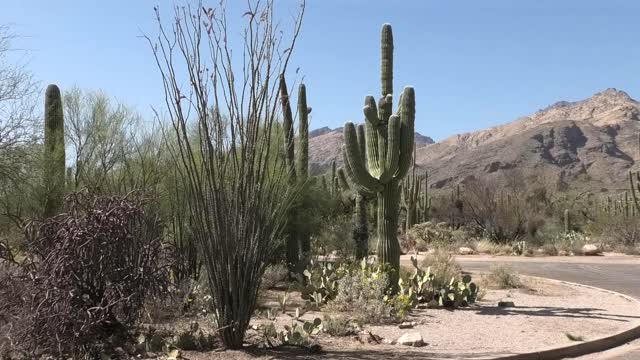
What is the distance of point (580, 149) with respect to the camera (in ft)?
336

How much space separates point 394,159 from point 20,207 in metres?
9.58

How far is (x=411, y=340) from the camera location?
9.20 m

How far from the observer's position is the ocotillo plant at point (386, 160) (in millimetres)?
13562

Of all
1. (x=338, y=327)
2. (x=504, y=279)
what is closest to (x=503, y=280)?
(x=504, y=279)

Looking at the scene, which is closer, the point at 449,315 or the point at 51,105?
the point at 449,315

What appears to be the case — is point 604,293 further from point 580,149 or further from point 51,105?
point 580,149

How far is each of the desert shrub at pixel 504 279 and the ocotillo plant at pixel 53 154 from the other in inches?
441

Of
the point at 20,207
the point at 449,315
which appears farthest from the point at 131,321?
the point at 20,207

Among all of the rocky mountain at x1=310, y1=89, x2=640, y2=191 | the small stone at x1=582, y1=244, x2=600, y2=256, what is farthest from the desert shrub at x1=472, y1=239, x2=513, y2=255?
the rocky mountain at x1=310, y1=89, x2=640, y2=191

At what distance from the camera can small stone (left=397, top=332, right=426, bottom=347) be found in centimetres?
919

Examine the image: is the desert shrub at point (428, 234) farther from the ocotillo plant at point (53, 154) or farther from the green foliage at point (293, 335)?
the green foliage at point (293, 335)

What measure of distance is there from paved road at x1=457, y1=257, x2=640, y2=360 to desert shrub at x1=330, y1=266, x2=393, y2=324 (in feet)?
22.5

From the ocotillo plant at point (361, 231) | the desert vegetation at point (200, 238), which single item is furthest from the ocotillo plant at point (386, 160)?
the ocotillo plant at point (361, 231)

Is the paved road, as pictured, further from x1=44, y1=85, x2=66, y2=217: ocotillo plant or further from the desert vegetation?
x1=44, y1=85, x2=66, y2=217: ocotillo plant
